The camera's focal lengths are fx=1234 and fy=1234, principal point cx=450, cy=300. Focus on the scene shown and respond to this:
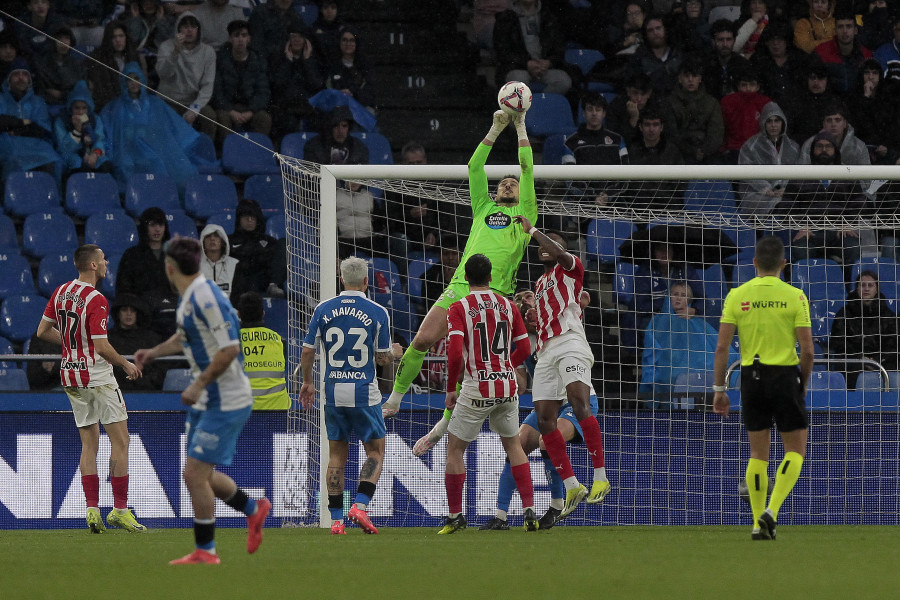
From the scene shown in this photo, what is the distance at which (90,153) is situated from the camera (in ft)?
48.9

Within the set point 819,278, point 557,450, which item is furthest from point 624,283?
point 557,450

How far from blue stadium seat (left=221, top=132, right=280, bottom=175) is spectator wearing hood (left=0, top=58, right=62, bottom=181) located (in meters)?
2.01

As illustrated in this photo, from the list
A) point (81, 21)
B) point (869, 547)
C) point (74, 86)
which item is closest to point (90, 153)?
point (74, 86)

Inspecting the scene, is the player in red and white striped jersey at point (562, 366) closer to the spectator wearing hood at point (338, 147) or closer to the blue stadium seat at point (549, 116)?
the spectator wearing hood at point (338, 147)

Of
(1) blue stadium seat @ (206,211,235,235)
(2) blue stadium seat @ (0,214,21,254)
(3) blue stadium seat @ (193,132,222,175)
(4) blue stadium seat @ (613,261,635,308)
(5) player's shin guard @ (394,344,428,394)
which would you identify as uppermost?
(3) blue stadium seat @ (193,132,222,175)

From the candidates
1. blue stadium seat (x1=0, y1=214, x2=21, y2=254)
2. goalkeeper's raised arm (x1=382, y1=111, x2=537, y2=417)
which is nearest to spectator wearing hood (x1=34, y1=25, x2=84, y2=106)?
blue stadium seat (x1=0, y1=214, x2=21, y2=254)

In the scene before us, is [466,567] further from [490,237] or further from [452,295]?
[490,237]

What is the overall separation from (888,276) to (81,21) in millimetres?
10542

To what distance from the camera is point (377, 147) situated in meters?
15.4

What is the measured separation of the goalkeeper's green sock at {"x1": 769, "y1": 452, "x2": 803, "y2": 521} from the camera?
324 inches

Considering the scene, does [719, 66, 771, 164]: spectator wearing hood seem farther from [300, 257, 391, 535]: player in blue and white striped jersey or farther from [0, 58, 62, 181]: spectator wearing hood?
[0, 58, 62, 181]: spectator wearing hood

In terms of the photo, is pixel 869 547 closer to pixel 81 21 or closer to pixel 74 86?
pixel 74 86

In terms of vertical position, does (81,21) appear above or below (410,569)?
above

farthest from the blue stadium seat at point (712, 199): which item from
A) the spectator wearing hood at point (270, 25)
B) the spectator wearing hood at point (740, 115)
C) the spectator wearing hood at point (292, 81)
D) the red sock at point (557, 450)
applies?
the spectator wearing hood at point (270, 25)
